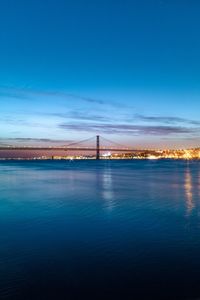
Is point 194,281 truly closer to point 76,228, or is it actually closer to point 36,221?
point 76,228

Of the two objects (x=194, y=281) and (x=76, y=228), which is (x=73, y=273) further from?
(x=76, y=228)

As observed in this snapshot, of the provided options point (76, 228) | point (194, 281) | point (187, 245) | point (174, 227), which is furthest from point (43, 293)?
point (174, 227)

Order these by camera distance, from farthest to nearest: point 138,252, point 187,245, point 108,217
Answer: point 108,217 → point 187,245 → point 138,252

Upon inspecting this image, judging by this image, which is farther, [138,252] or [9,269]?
[138,252]

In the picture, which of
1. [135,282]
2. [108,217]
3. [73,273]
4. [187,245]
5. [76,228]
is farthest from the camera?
[108,217]

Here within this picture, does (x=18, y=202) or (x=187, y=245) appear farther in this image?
(x=18, y=202)

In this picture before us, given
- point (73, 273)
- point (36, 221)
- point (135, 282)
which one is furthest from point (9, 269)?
point (36, 221)

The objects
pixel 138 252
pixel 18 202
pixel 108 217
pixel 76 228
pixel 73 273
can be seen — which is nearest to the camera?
pixel 73 273

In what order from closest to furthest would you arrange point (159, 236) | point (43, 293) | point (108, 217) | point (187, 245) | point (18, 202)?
1. point (43, 293)
2. point (187, 245)
3. point (159, 236)
4. point (108, 217)
5. point (18, 202)

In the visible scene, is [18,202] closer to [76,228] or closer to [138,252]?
[76,228]
